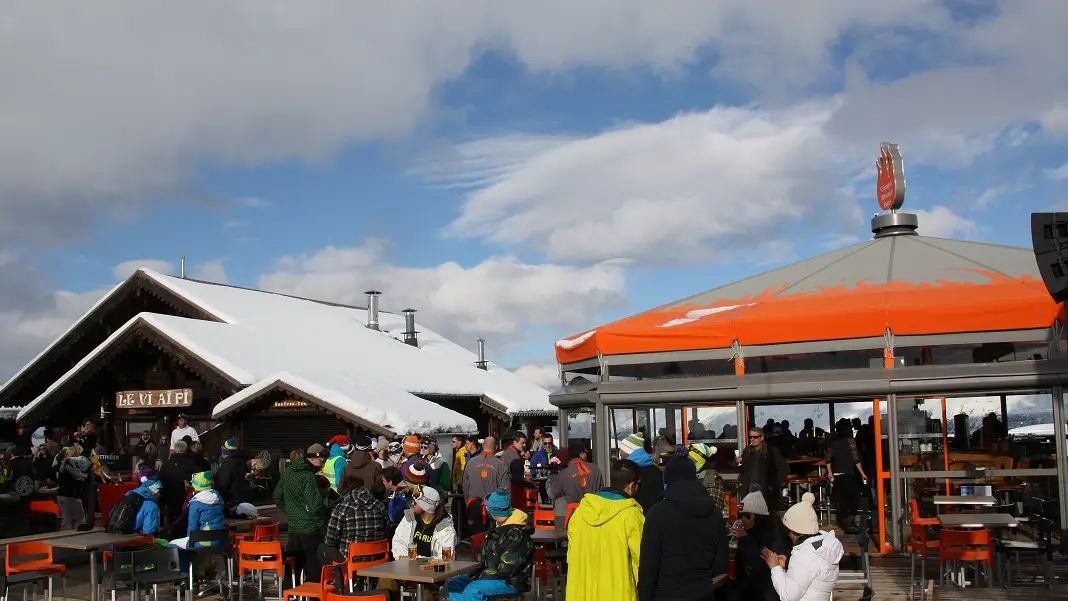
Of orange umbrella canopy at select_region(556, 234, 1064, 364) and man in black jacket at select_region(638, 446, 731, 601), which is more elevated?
orange umbrella canopy at select_region(556, 234, 1064, 364)

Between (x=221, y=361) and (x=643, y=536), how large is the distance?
16.5 meters

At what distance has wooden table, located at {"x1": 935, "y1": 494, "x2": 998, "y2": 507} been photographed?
1036 centimetres

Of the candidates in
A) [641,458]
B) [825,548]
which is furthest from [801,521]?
[641,458]

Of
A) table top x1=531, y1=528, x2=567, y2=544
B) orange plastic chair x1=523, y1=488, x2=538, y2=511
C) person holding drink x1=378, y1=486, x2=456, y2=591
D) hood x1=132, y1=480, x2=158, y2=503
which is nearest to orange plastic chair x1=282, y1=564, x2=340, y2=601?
person holding drink x1=378, y1=486, x2=456, y2=591

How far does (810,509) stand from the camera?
6.02 metres

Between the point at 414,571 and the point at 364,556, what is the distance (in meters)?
0.89

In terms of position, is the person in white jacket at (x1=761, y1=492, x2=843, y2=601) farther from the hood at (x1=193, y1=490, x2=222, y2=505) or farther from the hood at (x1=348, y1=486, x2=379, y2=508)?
the hood at (x1=193, y1=490, x2=222, y2=505)

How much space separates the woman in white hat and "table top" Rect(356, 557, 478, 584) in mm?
2201

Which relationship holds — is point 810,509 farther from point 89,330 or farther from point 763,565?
point 89,330

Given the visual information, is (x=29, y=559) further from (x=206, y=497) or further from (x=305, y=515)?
(x=305, y=515)

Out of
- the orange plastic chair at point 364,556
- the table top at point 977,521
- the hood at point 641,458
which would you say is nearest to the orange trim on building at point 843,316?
the table top at point 977,521

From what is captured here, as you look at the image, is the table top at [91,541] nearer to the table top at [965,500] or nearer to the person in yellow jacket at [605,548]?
the person in yellow jacket at [605,548]

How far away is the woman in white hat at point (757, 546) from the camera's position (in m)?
6.38

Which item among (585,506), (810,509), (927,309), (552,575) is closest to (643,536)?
(585,506)
